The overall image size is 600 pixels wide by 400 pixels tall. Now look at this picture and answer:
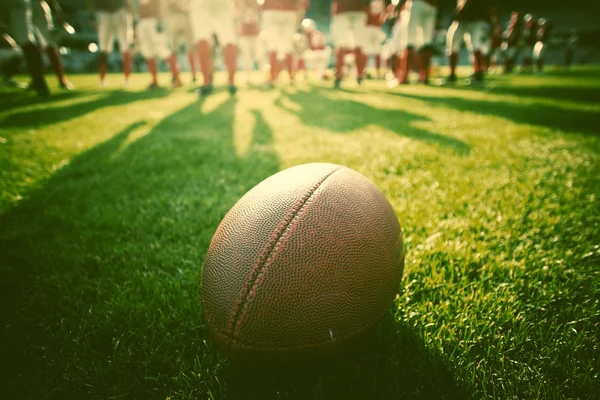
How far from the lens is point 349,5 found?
26.2ft

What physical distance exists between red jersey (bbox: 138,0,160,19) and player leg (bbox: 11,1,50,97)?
250cm

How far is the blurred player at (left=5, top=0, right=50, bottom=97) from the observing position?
6316 mm

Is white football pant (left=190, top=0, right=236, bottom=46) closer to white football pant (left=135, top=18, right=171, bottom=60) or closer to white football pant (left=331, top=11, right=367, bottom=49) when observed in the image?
white football pant (left=135, top=18, right=171, bottom=60)

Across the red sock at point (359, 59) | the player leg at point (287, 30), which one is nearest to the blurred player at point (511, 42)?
the red sock at point (359, 59)

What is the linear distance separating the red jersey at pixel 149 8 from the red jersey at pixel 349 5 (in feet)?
15.6

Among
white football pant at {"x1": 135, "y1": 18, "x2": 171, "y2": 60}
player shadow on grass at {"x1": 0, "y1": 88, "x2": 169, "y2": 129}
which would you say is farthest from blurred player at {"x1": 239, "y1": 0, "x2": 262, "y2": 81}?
player shadow on grass at {"x1": 0, "y1": 88, "x2": 169, "y2": 129}

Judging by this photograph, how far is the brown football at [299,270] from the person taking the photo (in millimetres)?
989

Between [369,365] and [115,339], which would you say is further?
[115,339]

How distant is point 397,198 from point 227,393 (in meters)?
1.75

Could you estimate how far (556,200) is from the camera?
2.30 meters

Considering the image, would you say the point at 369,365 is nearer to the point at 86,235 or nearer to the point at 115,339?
the point at 115,339

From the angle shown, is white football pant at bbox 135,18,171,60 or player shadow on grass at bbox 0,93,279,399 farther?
white football pant at bbox 135,18,171,60

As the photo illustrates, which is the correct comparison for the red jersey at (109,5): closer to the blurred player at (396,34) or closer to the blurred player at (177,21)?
the blurred player at (177,21)

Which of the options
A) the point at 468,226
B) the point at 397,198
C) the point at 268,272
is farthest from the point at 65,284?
the point at 468,226
